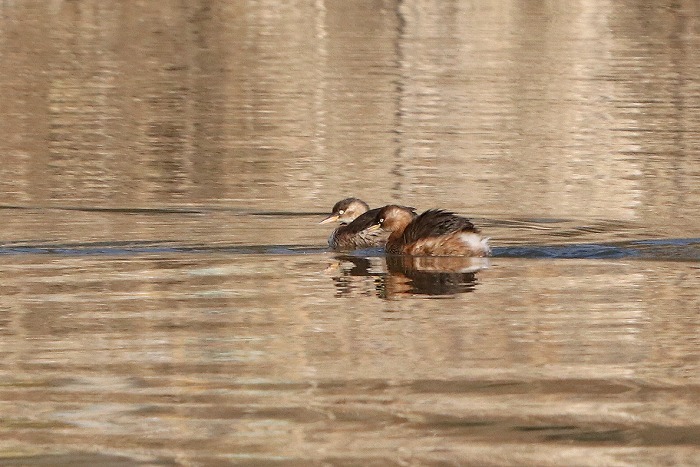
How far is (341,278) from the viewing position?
36.7ft

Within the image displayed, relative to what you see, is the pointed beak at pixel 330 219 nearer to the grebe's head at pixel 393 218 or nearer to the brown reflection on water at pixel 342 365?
the grebe's head at pixel 393 218

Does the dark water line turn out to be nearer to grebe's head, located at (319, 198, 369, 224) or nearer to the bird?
the bird

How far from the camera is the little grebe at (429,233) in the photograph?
11.6 metres

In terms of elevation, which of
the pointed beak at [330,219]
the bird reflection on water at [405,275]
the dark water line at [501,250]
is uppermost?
the pointed beak at [330,219]

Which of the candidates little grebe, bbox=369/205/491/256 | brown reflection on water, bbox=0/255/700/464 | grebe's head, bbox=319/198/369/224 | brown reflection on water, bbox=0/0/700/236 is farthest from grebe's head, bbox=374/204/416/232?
brown reflection on water, bbox=0/0/700/236

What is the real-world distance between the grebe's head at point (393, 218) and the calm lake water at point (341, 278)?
25 cm

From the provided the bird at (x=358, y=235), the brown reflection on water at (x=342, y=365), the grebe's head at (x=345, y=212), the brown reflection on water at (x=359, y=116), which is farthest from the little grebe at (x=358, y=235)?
the brown reflection on water at (x=359, y=116)

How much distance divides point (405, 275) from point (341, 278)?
457mm

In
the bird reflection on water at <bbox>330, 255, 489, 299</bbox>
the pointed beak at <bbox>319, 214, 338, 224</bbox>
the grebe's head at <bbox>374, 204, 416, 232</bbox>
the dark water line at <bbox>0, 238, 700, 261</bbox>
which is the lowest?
the bird reflection on water at <bbox>330, 255, 489, 299</bbox>

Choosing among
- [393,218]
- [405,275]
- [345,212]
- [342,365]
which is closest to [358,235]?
[393,218]

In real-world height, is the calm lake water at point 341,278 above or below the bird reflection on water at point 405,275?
above

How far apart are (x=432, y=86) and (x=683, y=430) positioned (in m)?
21.5

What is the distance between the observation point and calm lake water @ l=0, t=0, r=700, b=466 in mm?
6867

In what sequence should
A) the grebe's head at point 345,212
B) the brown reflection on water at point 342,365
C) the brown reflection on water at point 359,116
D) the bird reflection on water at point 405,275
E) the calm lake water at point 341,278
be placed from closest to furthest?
the brown reflection on water at point 342,365
the calm lake water at point 341,278
the bird reflection on water at point 405,275
the grebe's head at point 345,212
the brown reflection on water at point 359,116
